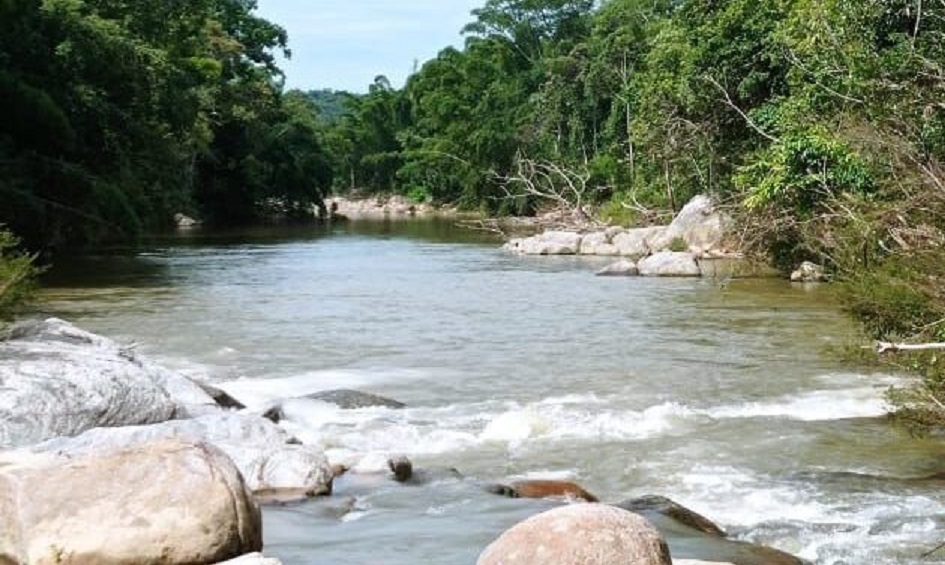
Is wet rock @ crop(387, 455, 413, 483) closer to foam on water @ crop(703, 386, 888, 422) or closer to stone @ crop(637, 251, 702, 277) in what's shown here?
foam on water @ crop(703, 386, 888, 422)

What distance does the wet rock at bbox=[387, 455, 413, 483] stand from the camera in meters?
8.82

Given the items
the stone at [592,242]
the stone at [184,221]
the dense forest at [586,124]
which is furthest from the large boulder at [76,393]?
the stone at [184,221]

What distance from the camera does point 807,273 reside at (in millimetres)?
24078

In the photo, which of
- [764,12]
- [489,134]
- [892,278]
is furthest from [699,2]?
[489,134]

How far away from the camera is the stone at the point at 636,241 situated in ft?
106

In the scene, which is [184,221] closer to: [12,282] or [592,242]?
[592,242]

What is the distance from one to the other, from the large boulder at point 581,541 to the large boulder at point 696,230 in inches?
944

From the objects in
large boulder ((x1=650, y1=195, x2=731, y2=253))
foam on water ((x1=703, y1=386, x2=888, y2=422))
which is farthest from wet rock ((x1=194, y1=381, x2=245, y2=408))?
large boulder ((x1=650, y1=195, x2=731, y2=253))

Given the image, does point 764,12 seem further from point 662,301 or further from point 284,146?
point 284,146

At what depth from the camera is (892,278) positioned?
9719 millimetres

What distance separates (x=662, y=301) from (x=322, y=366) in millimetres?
8479

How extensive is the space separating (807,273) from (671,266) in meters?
3.37

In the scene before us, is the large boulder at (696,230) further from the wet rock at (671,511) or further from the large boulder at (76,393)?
the wet rock at (671,511)

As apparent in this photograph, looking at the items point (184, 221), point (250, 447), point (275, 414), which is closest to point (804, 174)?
point (275, 414)
